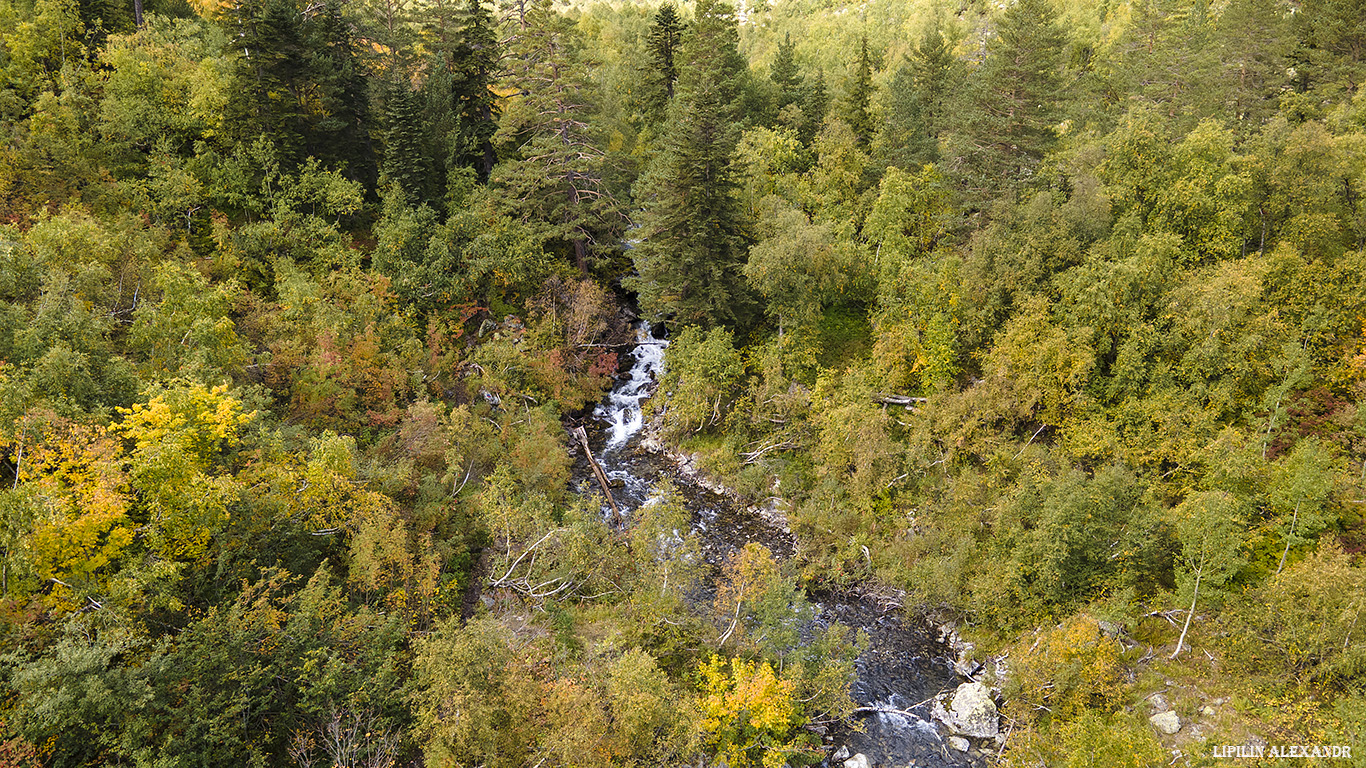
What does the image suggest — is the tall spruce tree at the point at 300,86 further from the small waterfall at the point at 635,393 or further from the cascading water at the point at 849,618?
the cascading water at the point at 849,618

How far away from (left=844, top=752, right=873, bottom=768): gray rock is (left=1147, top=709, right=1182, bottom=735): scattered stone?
343 inches

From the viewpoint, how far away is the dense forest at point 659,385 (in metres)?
17.8

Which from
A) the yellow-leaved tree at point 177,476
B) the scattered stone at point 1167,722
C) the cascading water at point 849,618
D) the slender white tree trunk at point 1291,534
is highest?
the yellow-leaved tree at point 177,476

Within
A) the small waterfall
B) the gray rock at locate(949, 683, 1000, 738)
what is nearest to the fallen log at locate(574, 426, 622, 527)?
the small waterfall

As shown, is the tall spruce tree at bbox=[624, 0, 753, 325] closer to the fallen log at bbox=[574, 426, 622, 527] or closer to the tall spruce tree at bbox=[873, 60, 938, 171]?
the fallen log at bbox=[574, 426, 622, 527]

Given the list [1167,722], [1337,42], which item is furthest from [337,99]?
[1337,42]

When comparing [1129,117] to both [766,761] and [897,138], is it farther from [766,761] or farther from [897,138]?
[766,761]

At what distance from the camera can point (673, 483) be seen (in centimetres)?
3553

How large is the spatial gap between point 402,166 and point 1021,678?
4197 cm

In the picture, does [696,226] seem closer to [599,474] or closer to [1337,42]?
[599,474]

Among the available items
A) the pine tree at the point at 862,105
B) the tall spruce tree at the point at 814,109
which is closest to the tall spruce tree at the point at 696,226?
the tall spruce tree at the point at 814,109

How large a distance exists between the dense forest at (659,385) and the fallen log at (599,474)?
1.06m

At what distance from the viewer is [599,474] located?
35.1m

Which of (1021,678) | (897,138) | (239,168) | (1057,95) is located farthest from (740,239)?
(239,168)
